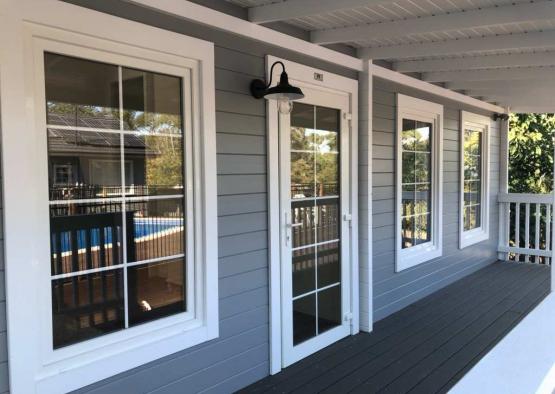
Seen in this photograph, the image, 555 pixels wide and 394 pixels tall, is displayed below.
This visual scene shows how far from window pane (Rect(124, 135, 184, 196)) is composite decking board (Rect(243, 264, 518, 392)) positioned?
4.73 feet

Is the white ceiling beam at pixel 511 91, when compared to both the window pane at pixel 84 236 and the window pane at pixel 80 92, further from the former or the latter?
the window pane at pixel 84 236

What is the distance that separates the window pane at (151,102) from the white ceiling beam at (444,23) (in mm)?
880

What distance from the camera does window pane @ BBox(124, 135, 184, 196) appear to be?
2.30 metres

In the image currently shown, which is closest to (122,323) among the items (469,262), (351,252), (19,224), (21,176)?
(19,224)

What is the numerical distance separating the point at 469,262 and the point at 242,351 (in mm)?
4076

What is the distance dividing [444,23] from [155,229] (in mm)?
2197

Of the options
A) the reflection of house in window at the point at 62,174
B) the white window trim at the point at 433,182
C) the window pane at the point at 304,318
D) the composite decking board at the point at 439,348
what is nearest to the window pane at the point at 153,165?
the reflection of house in window at the point at 62,174

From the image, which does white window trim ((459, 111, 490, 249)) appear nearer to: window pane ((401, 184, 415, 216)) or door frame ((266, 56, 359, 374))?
window pane ((401, 184, 415, 216))

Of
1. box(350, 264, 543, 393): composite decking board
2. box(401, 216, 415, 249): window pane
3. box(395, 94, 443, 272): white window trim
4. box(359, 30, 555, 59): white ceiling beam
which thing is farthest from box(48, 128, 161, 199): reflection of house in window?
box(401, 216, 415, 249): window pane

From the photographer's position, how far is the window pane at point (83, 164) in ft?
6.57

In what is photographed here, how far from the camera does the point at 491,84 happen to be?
4957 millimetres

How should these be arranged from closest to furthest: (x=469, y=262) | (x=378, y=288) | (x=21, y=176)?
(x=21, y=176), (x=378, y=288), (x=469, y=262)

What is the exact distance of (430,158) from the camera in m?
4.97

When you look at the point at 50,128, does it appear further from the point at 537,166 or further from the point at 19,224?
the point at 537,166
